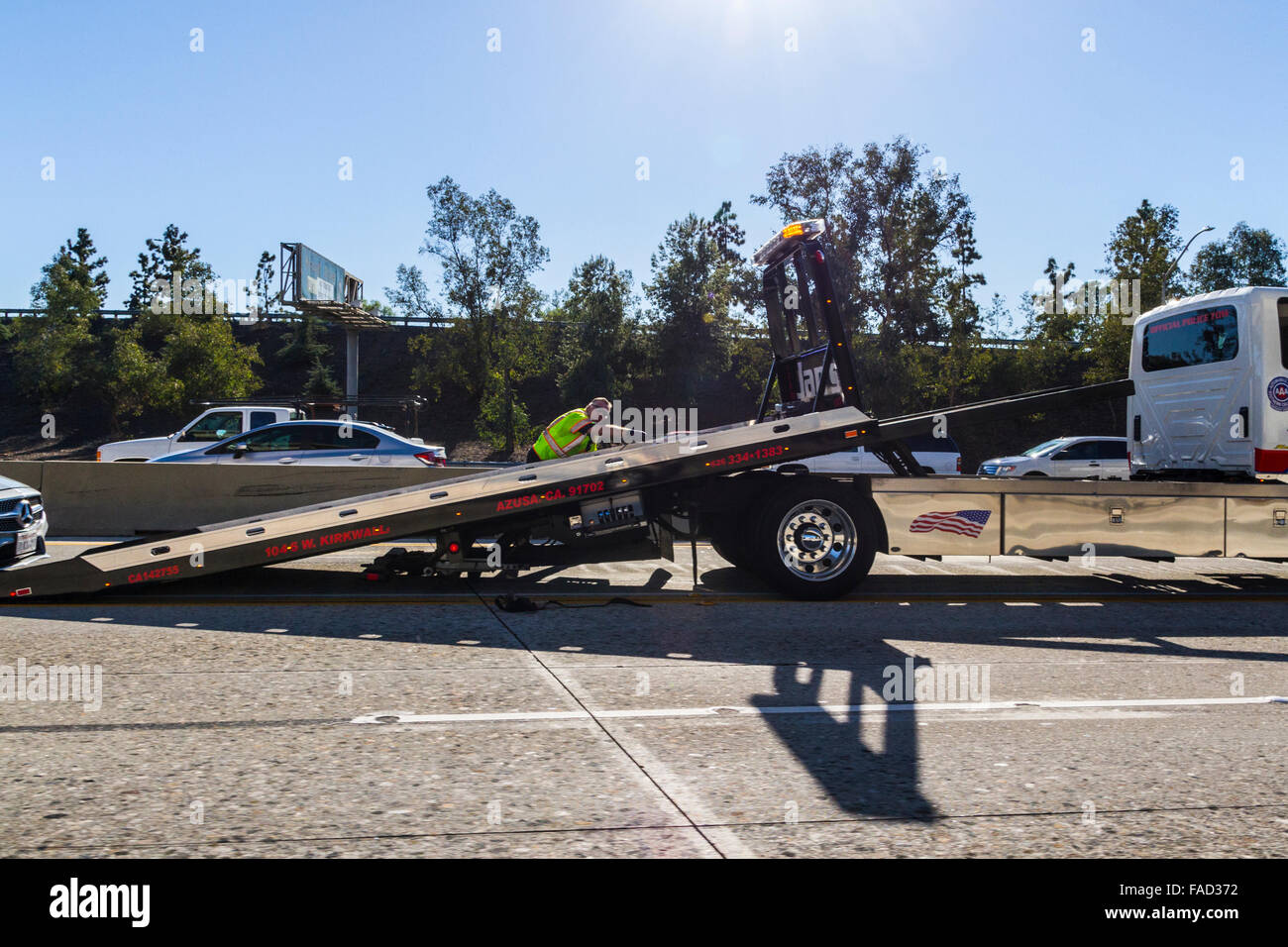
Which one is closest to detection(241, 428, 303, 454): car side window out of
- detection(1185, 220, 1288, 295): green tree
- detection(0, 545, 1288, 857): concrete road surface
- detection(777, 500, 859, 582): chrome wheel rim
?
detection(0, 545, 1288, 857): concrete road surface

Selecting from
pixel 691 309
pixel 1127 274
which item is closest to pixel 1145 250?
pixel 1127 274

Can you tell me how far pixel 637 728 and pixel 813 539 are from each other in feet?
12.7

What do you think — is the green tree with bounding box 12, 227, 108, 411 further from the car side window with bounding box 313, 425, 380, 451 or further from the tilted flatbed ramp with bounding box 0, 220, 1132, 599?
the tilted flatbed ramp with bounding box 0, 220, 1132, 599

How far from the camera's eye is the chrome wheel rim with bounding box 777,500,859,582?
26.2ft

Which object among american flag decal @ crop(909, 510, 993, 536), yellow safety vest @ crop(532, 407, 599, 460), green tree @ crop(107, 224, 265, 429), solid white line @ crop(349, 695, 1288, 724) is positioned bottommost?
solid white line @ crop(349, 695, 1288, 724)

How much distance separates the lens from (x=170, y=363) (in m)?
41.5

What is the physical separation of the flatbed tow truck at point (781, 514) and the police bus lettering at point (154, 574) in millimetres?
15

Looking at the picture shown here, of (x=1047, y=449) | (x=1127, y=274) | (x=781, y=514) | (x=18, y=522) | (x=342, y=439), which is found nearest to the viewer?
(x=18, y=522)

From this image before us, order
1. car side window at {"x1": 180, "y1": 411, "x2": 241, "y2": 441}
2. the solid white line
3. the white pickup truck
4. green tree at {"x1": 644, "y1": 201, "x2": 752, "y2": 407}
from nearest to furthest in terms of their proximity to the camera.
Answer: the solid white line < the white pickup truck < car side window at {"x1": 180, "y1": 411, "x2": 241, "y2": 441} < green tree at {"x1": 644, "y1": 201, "x2": 752, "y2": 407}

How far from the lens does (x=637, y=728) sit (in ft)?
14.6

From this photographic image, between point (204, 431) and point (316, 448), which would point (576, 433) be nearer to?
point (316, 448)

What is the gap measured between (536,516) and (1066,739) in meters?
4.49

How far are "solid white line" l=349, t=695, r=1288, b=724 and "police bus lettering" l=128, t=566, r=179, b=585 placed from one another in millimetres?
3484

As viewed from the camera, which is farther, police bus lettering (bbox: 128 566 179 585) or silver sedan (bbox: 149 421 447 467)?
silver sedan (bbox: 149 421 447 467)
